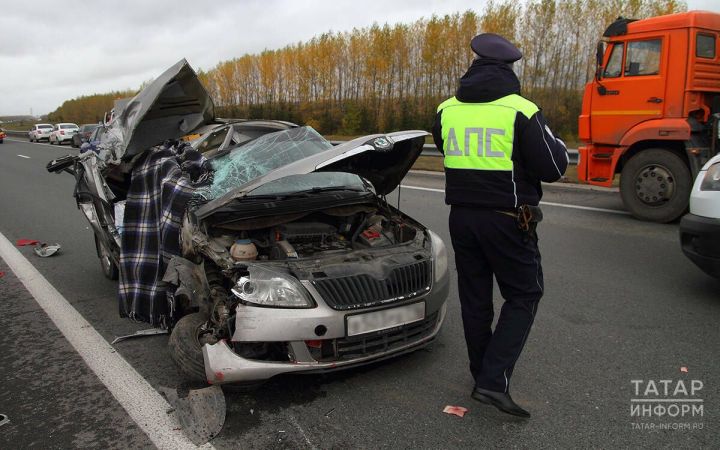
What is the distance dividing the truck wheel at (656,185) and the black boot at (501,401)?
5677mm

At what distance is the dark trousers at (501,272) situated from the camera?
2752 millimetres

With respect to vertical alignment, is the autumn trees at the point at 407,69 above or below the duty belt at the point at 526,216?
above

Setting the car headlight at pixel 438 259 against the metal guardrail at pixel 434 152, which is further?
the metal guardrail at pixel 434 152

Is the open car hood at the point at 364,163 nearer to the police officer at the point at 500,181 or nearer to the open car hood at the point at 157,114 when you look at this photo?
the police officer at the point at 500,181

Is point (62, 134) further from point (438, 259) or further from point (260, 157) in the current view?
point (438, 259)

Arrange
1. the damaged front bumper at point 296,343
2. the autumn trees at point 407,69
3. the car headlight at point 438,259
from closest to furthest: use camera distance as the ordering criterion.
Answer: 1. the damaged front bumper at point 296,343
2. the car headlight at point 438,259
3. the autumn trees at point 407,69

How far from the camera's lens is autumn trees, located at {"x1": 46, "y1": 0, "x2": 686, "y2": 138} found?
21000 millimetres

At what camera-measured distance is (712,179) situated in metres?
4.21

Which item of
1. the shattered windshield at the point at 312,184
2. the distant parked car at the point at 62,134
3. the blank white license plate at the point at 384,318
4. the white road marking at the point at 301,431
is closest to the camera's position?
the white road marking at the point at 301,431

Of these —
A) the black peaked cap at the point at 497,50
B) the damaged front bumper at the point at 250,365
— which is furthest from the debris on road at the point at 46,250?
the black peaked cap at the point at 497,50

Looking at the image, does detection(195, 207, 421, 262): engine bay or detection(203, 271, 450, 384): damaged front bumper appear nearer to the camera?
detection(203, 271, 450, 384): damaged front bumper

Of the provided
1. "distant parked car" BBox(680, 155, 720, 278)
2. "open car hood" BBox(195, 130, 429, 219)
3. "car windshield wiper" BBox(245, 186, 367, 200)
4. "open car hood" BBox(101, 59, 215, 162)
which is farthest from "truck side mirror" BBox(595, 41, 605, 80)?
"open car hood" BBox(101, 59, 215, 162)

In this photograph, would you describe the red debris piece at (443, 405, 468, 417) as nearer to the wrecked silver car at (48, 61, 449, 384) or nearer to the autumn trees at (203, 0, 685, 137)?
the wrecked silver car at (48, 61, 449, 384)

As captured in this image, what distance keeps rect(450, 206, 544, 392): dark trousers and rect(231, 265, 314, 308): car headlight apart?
3.01 feet
